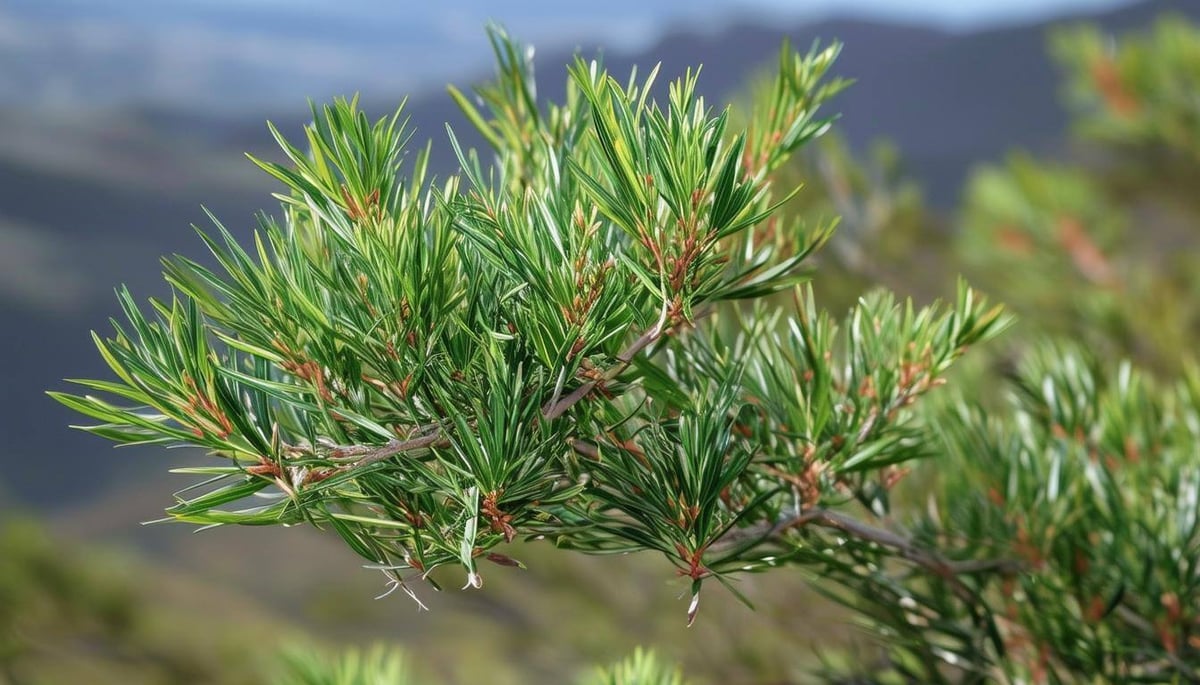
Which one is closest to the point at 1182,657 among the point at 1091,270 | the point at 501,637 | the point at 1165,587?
the point at 1165,587

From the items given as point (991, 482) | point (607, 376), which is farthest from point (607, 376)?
point (991, 482)

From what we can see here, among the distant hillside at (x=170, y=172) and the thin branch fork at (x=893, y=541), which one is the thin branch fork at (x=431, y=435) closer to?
the thin branch fork at (x=893, y=541)

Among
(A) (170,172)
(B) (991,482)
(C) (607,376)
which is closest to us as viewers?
(C) (607,376)

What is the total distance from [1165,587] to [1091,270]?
0.94m

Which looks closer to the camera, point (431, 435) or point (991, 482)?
point (431, 435)

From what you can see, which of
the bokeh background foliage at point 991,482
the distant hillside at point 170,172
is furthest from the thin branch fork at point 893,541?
the distant hillside at point 170,172

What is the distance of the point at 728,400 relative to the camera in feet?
0.58

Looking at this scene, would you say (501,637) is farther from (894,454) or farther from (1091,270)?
(894,454)

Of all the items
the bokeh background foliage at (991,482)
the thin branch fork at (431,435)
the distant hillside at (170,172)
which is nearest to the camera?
the thin branch fork at (431,435)

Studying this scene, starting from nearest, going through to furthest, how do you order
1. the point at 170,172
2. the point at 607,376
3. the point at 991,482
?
the point at 607,376 → the point at 991,482 → the point at 170,172

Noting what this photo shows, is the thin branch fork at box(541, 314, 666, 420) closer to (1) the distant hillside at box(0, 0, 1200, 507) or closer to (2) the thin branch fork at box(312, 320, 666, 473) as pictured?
(2) the thin branch fork at box(312, 320, 666, 473)

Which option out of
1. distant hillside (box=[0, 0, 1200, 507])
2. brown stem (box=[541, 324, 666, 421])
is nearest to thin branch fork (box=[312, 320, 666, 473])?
brown stem (box=[541, 324, 666, 421])

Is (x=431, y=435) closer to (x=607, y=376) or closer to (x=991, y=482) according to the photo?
(x=607, y=376)

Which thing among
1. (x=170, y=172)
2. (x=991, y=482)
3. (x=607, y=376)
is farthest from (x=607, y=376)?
(x=170, y=172)
